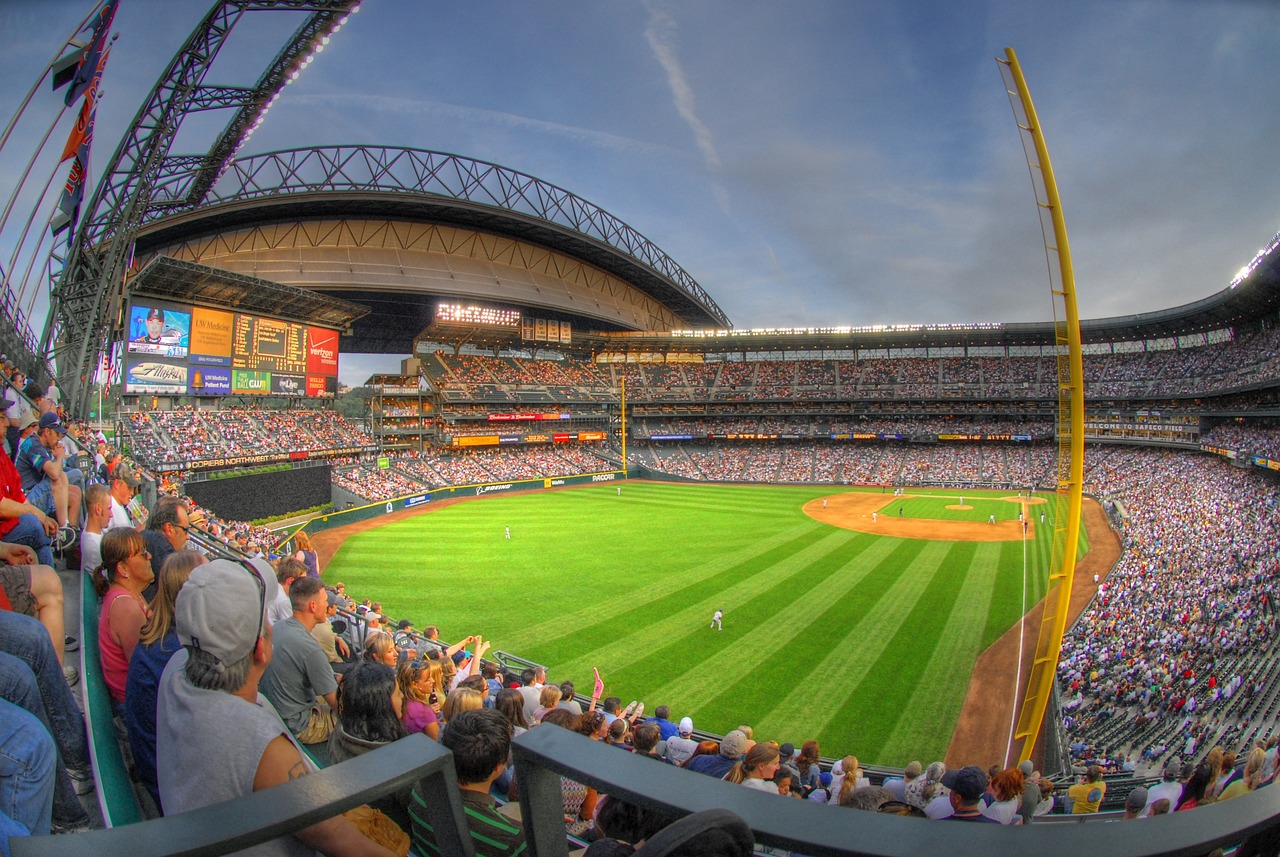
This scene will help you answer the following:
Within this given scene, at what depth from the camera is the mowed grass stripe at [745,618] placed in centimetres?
1545

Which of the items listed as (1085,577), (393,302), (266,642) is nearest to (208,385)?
(393,302)

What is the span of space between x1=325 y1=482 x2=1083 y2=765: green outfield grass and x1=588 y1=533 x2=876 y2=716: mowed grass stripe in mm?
69

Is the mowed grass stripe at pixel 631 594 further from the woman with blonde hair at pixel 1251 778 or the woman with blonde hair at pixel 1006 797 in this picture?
the woman with blonde hair at pixel 1251 778

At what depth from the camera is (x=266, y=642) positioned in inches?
91.3

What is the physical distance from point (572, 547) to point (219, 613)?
2876cm

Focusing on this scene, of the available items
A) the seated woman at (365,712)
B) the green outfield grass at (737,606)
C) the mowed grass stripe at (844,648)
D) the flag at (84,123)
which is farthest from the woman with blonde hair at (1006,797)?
the flag at (84,123)

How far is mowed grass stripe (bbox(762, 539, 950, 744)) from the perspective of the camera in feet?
43.5

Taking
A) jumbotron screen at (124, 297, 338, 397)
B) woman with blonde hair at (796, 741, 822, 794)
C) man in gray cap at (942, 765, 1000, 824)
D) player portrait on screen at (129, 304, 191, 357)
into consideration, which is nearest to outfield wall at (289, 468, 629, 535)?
jumbotron screen at (124, 297, 338, 397)

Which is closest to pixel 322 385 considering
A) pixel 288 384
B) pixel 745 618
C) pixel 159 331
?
pixel 288 384

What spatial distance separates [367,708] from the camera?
3.43 m

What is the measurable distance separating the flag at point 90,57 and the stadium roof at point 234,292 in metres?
25.2

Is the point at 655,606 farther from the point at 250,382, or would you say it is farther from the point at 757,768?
the point at 250,382

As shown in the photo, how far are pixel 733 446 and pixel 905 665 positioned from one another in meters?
55.4

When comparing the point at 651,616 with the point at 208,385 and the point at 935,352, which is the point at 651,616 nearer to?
the point at 208,385
